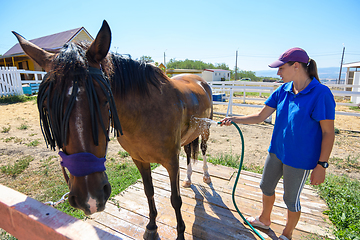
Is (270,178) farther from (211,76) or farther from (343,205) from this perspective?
(211,76)

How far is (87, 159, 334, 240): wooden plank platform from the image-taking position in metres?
2.27

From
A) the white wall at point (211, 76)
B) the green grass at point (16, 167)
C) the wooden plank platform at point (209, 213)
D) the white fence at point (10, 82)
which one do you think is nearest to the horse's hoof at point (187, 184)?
the wooden plank platform at point (209, 213)

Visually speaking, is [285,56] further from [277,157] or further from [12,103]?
[12,103]

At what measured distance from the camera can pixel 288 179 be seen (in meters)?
1.89

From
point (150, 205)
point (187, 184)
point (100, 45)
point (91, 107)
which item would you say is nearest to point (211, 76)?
point (187, 184)

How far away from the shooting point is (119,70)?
1597 mm

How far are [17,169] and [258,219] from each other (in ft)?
14.8

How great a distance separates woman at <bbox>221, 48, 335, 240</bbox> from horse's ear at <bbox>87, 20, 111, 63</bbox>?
154cm

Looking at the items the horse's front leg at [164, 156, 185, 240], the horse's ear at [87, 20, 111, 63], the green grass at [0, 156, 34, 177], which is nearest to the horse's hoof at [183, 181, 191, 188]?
the horse's front leg at [164, 156, 185, 240]

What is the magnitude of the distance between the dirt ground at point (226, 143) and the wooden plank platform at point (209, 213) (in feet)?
5.02

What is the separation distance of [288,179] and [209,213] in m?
1.20

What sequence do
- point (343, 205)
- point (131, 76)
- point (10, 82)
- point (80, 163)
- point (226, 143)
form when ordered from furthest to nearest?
point (10, 82) → point (226, 143) → point (343, 205) → point (131, 76) → point (80, 163)

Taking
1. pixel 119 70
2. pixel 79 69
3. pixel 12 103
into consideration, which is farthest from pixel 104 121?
pixel 12 103

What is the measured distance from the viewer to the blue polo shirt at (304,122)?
1.63 m
